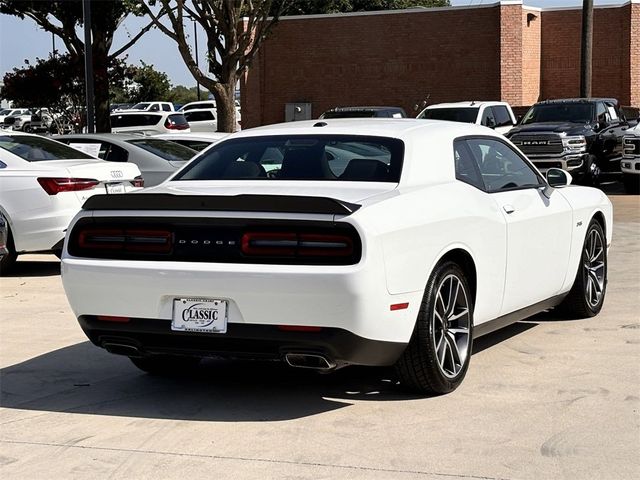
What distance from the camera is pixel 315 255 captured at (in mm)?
5785

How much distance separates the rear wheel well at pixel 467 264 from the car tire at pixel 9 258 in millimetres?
6581

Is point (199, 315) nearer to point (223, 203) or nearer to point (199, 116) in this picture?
point (223, 203)

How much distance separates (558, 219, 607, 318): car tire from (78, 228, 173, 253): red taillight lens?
3687 millimetres

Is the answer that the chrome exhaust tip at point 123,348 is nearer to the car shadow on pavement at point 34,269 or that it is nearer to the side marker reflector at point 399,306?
the side marker reflector at point 399,306

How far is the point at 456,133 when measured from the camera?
7395 mm

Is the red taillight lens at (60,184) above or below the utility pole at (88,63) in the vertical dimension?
below

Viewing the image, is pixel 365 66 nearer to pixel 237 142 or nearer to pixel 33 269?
pixel 33 269

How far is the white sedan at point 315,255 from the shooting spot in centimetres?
578

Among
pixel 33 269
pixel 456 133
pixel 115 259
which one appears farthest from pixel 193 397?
pixel 33 269

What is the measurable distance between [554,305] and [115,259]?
3.58m

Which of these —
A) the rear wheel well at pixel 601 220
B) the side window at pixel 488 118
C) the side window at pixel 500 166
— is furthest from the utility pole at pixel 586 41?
the side window at pixel 500 166

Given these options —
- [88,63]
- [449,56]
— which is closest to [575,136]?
[88,63]

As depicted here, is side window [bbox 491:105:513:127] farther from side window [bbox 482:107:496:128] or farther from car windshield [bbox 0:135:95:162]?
car windshield [bbox 0:135:95:162]

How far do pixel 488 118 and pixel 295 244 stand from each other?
811 inches
